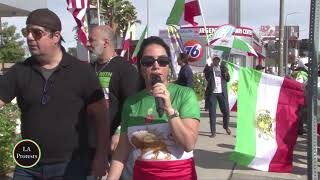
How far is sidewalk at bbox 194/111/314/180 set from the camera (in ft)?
24.1

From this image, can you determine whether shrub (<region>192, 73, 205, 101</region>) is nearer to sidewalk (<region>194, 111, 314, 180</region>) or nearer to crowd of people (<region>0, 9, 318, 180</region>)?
sidewalk (<region>194, 111, 314, 180</region>)

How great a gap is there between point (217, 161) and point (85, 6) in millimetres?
4100

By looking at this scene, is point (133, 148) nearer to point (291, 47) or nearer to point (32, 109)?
point (32, 109)

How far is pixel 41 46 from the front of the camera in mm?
3371

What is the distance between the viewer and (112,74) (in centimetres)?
447

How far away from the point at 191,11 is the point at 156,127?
9.07 meters

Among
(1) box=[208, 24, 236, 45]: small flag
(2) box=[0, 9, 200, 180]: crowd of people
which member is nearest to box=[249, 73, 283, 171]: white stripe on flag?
(2) box=[0, 9, 200, 180]: crowd of people

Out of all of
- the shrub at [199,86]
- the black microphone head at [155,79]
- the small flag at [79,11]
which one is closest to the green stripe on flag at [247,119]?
the black microphone head at [155,79]

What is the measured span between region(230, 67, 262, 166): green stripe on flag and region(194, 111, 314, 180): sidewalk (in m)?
1.58

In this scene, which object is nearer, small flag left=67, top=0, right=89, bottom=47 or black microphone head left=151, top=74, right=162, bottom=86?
black microphone head left=151, top=74, right=162, bottom=86

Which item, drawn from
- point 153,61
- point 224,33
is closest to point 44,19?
point 153,61

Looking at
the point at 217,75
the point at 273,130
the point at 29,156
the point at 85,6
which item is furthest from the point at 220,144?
the point at 29,156

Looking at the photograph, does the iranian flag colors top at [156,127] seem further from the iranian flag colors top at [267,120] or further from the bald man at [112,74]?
the iranian flag colors top at [267,120]

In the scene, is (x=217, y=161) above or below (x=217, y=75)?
below
